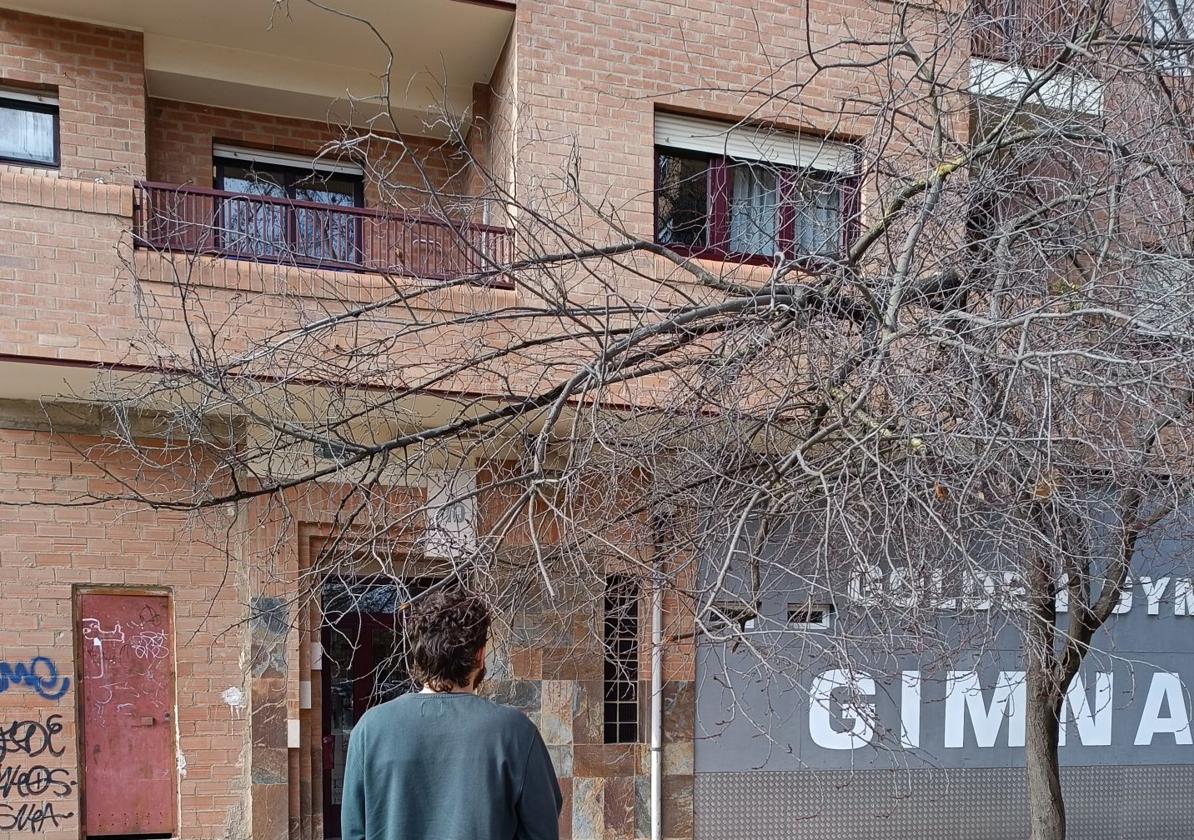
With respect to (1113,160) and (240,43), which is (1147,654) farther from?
(240,43)

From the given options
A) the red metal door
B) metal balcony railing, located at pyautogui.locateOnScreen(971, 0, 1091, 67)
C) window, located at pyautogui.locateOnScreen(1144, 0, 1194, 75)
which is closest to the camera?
metal balcony railing, located at pyautogui.locateOnScreen(971, 0, 1091, 67)

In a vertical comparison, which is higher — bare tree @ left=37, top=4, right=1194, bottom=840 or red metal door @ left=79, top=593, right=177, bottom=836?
bare tree @ left=37, top=4, right=1194, bottom=840

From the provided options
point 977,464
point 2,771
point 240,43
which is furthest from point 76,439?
point 977,464

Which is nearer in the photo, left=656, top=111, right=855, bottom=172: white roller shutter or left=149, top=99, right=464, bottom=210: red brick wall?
left=149, top=99, right=464, bottom=210: red brick wall

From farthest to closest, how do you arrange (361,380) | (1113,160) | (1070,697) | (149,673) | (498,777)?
1. (1070,697)
2. (149,673)
3. (361,380)
4. (1113,160)
5. (498,777)

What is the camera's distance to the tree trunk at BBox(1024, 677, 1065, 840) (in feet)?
17.7

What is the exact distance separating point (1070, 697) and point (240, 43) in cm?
963

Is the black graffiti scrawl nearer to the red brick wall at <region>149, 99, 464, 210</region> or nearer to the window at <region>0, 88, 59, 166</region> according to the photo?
the window at <region>0, 88, 59, 166</region>

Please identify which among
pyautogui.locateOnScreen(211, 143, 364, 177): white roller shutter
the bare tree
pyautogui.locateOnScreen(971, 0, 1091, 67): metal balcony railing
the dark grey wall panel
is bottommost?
the dark grey wall panel

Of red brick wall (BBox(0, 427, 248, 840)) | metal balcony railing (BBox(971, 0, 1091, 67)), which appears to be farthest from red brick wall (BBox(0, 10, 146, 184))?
metal balcony railing (BBox(971, 0, 1091, 67))

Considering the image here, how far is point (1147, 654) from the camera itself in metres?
8.16

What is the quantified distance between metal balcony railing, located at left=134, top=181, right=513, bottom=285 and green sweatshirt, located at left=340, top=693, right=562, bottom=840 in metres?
3.75

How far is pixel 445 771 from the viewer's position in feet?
7.43

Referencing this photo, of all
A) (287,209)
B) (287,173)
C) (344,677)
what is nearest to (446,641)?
(287,209)
